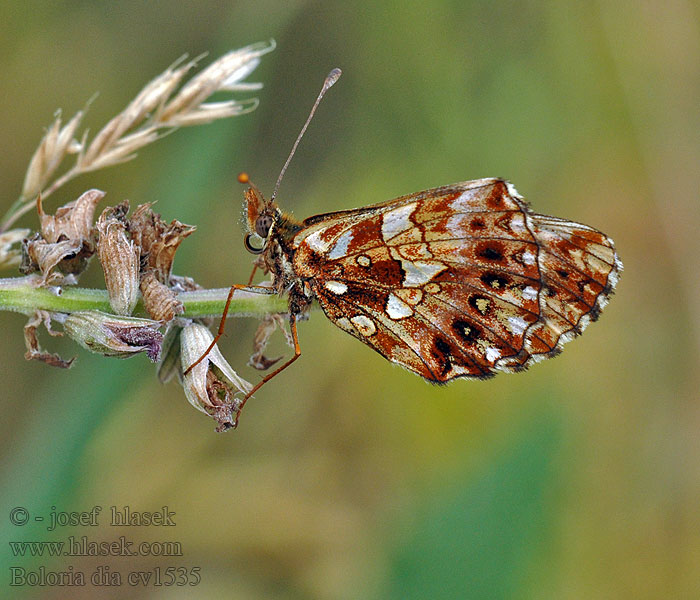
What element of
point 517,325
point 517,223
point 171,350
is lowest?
point 517,325

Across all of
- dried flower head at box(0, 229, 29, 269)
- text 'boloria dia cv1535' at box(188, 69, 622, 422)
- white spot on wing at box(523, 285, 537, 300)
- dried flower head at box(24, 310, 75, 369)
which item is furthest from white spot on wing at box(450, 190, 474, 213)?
dried flower head at box(0, 229, 29, 269)

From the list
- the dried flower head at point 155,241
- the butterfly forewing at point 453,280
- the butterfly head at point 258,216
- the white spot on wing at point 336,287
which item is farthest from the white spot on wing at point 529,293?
the dried flower head at point 155,241

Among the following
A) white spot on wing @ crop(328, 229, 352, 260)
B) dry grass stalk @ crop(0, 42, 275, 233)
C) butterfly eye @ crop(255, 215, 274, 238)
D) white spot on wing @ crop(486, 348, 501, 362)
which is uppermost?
dry grass stalk @ crop(0, 42, 275, 233)

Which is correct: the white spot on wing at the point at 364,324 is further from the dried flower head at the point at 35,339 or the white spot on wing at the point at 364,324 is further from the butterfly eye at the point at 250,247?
the dried flower head at the point at 35,339

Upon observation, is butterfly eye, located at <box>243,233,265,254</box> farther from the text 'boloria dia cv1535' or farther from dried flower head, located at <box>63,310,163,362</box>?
dried flower head, located at <box>63,310,163,362</box>

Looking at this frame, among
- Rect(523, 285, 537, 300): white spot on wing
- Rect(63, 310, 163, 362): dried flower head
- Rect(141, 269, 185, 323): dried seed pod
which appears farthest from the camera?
Rect(523, 285, 537, 300): white spot on wing

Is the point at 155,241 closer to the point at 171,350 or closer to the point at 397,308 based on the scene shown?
the point at 171,350

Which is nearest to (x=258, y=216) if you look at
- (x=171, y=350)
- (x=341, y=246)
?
(x=341, y=246)
